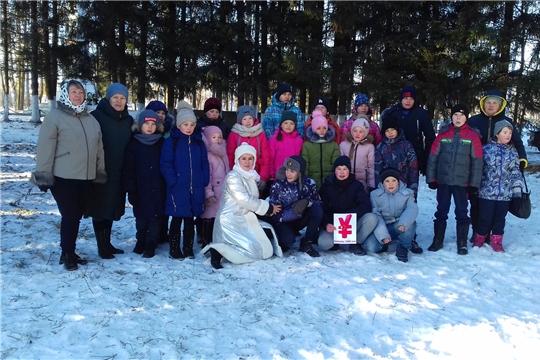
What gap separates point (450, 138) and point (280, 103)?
7.89 ft

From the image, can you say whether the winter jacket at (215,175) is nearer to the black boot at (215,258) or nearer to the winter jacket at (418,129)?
the black boot at (215,258)

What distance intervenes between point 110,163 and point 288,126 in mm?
2369

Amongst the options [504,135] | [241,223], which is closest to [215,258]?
[241,223]

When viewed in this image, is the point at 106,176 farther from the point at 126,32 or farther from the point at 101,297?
the point at 126,32

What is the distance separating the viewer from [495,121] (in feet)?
17.9

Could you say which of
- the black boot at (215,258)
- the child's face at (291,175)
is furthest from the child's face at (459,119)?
the black boot at (215,258)

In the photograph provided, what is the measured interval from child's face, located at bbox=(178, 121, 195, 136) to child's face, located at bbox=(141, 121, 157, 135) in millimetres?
311

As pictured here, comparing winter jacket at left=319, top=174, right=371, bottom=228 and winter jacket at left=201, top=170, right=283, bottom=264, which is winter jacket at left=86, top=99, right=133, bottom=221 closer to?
winter jacket at left=201, top=170, right=283, bottom=264

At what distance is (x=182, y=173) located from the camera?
192 inches

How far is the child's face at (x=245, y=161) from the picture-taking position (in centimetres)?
491

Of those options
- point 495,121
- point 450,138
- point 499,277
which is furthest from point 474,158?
point 499,277

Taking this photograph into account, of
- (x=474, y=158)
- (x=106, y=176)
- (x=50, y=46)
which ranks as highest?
(x=50, y=46)

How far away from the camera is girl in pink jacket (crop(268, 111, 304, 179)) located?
5.62m

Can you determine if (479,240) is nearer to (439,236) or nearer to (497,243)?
(497,243)
